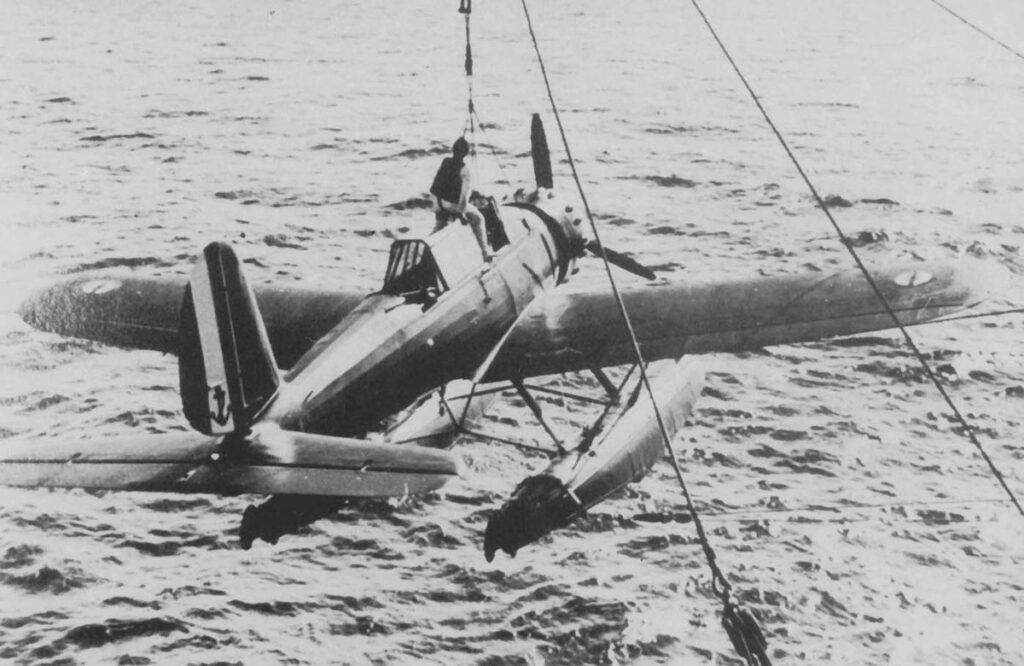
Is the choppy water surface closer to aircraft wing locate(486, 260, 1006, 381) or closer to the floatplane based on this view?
the floatplane

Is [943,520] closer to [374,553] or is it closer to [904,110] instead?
[374,553]

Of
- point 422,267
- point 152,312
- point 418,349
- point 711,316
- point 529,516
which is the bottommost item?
point 529,516

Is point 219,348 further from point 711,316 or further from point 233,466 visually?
point 711,316

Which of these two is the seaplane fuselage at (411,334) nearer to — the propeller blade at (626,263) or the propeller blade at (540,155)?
the propeller blade at (626,263)

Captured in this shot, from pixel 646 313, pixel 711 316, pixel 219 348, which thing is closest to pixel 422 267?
pixel 219 348

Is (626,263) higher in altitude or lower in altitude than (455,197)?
lower

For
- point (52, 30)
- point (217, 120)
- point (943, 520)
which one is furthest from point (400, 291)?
point (52, 30)

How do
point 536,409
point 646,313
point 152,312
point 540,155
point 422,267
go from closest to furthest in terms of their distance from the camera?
point 422,267
point 536,409
point 646,313
point 152,312
point 540,155

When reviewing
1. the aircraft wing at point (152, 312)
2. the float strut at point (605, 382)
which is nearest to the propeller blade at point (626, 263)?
the float strut at point (605, 382)
